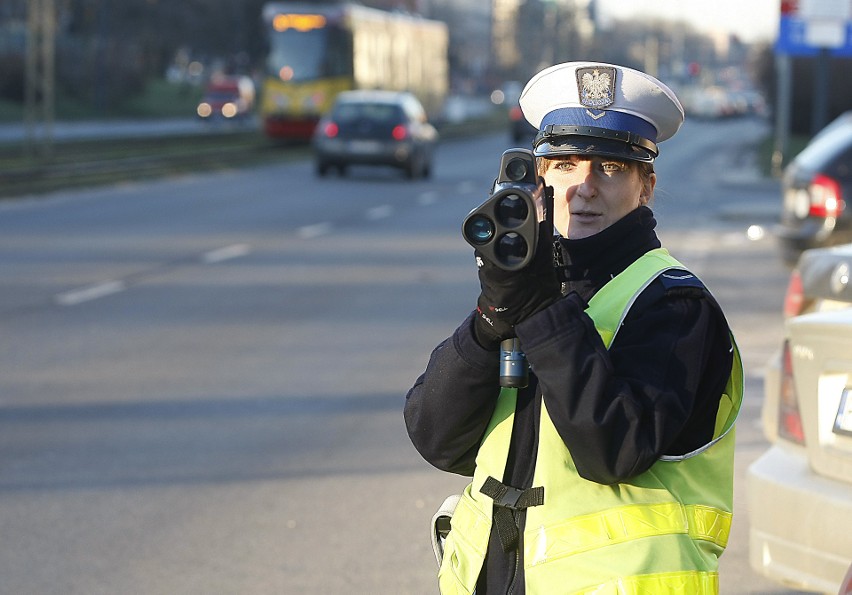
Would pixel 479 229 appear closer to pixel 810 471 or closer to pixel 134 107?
pixel 810 471

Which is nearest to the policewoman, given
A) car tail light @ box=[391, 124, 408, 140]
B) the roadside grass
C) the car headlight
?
car tail light @ box=[391, 124, 408, 140]

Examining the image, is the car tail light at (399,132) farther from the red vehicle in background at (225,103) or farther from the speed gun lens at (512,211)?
the red vehicle in background at (225,103)

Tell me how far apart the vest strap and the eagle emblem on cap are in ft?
2.31

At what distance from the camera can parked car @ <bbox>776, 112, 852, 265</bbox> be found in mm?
12906

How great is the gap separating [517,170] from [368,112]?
29505 mm

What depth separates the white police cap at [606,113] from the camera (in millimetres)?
2918

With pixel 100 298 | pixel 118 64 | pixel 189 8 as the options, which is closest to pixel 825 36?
pixel 100 298

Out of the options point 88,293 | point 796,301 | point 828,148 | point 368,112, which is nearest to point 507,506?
point 796,301

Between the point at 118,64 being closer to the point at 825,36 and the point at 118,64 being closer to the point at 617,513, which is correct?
the point at 825,36

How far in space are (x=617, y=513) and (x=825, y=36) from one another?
24.8 meters

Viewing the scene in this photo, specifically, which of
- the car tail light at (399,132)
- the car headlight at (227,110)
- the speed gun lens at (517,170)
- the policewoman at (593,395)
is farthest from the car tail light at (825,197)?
the car headlight at (227,110)

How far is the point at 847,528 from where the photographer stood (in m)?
4.48

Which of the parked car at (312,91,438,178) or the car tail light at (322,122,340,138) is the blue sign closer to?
the parked car at (312,91,438,178)

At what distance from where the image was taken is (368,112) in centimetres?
3200
